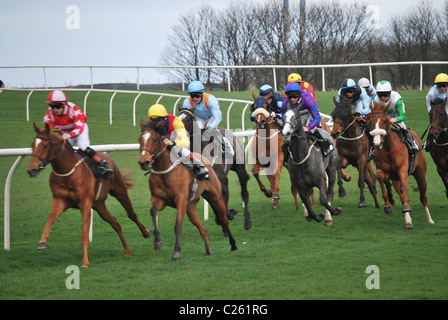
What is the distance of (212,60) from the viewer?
35.4 meters

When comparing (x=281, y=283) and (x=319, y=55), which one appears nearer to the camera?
(x=281, y=283)

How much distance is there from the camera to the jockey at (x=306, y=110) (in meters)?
9.41

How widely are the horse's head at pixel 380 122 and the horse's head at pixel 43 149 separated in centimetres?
444

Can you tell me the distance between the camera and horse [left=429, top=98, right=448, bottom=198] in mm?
10719

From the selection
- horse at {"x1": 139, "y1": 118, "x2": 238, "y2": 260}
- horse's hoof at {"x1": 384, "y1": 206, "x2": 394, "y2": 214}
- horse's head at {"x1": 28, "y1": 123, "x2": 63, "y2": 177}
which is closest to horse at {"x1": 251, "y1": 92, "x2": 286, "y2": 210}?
horse's hoof at {"x1": 384, "y1": 206, "x2": 394, "y2": 214}

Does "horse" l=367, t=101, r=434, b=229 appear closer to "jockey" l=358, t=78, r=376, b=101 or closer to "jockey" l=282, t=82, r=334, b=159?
"jockey" l=282, t=82, r=334, b=159

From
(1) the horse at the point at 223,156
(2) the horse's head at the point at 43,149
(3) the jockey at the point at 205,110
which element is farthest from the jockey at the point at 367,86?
(2) the horse's head at the point at 43,149

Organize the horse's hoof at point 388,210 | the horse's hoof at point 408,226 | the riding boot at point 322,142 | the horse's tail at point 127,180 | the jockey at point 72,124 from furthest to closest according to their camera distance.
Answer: the horse's hoof at point 388,210 < the riding boot at point 322,142 < the horse's hoof at point 408,226 < the horse's tail at point 127,180 < the jockey at point 72,124

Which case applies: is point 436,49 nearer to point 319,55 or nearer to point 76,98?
point 319,55

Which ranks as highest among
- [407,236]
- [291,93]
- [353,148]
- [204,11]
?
[204,11]

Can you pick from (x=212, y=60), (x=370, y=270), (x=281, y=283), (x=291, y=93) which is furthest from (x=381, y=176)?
(x=212, y=60)

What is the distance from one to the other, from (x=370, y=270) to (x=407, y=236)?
7.43 feet

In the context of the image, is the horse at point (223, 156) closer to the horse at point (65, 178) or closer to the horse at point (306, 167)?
the horse at point (306, 167)
